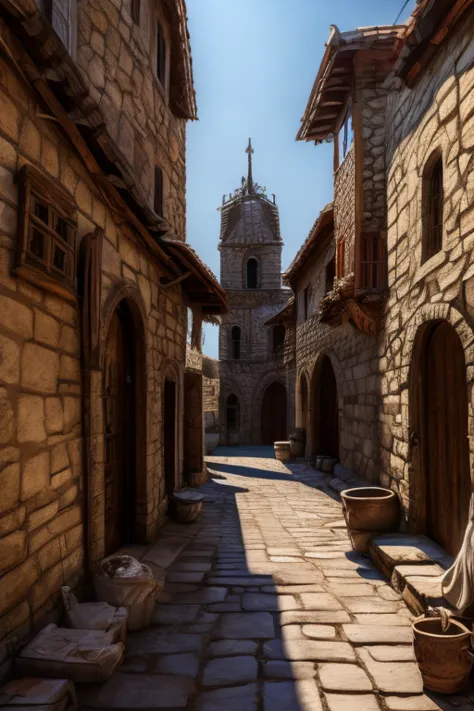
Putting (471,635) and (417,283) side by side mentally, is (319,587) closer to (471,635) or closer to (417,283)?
(471,635)

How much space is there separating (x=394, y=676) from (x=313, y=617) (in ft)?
3.00

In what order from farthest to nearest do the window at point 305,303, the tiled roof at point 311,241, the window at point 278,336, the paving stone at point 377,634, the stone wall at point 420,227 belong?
1. the window at point 278,336
2. the window at point 305,303
3. the tiled roof at point 311,241
4. the stone wall at point 420,227
5. the paving stone at point 377,634

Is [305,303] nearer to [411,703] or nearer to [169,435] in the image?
[169,435]

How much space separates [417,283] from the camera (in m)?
5.49

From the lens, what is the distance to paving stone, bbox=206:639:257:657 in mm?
3424

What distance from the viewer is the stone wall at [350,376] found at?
767 centimetres

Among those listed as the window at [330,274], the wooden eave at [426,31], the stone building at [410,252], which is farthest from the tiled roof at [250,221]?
the wooden eave at [426,31]

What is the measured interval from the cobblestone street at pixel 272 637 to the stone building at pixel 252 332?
A: 18.5 meters

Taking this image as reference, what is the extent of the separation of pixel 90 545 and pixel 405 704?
2418 millimetres

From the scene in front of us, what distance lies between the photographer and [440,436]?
16.7ft

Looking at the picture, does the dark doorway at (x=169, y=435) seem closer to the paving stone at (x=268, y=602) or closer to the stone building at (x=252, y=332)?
the paving stone at (x=268, y=602)

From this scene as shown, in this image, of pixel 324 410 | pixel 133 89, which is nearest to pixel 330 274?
pixel 324 410

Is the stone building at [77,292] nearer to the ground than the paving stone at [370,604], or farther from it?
farther from it

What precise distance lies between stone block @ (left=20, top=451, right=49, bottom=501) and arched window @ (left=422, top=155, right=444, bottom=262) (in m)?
4.17
